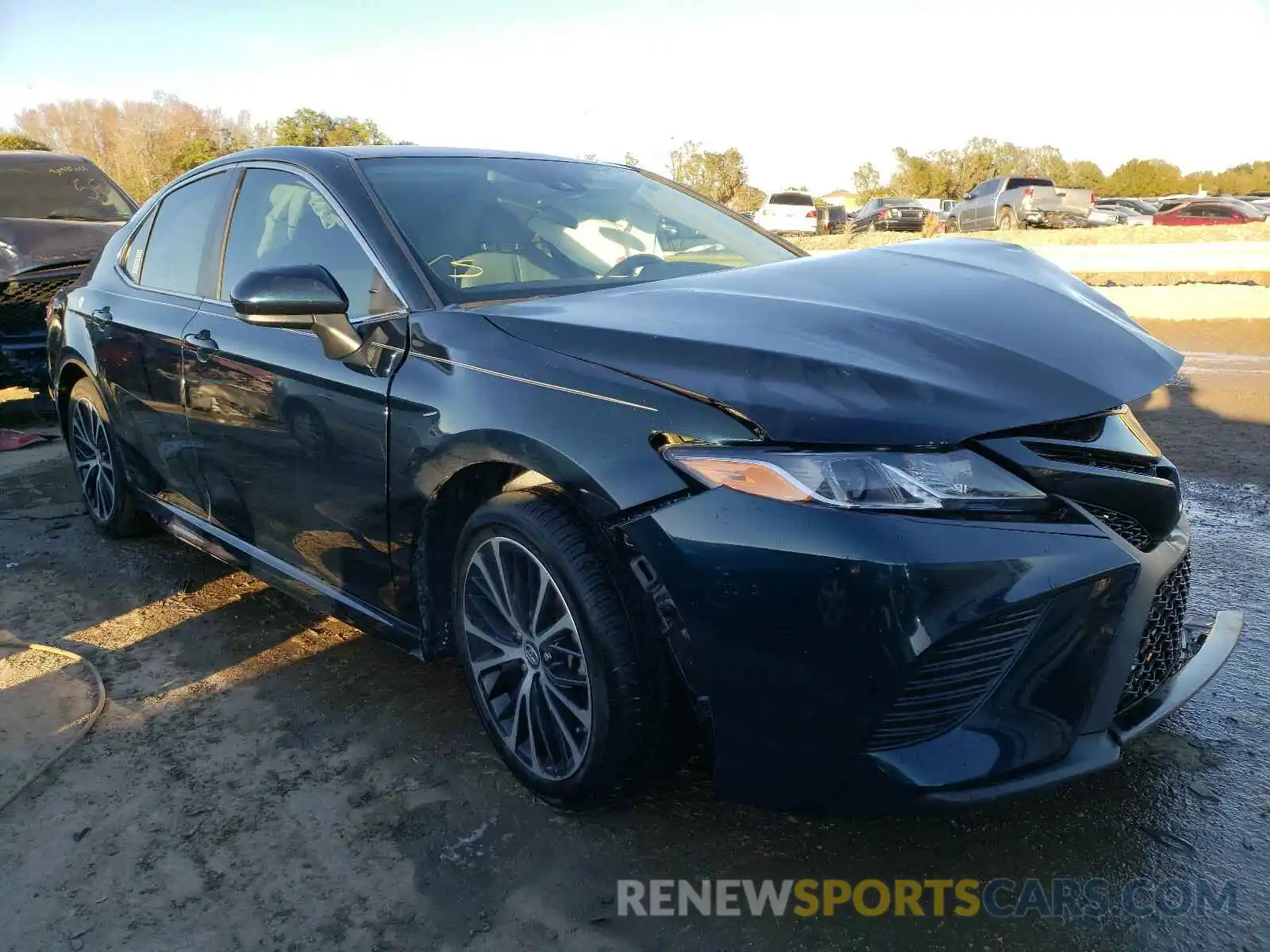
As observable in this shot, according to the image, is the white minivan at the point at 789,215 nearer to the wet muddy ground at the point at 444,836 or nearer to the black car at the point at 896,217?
the black car at the point at 896,217

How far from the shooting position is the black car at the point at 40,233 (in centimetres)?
748

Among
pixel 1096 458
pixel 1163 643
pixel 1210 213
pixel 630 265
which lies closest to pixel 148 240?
pixel 630 265

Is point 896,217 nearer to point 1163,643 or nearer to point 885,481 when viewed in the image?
A: point 1163,643

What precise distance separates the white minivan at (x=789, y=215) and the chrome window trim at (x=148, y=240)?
83.8ft

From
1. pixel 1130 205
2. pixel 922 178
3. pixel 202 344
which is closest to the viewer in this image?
pixel 202 344

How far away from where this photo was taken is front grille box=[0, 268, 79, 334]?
7.50 metres

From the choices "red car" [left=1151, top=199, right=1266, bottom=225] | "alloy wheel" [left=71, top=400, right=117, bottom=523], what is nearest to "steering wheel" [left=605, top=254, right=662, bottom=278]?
"alloy wheel" [left=71, top=400, right=117, bottom=523]

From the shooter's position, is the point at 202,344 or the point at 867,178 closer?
the point at 202,344

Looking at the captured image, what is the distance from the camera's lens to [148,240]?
164 inches

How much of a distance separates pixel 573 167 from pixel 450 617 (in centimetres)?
172

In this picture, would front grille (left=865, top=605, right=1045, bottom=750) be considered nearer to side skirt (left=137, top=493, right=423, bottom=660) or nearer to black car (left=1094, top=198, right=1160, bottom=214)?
side skirt (left=137, top=493, right=423, bottom=660)

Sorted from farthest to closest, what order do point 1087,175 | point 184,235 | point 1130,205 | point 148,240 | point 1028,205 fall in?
point 1087,175
point 1130,205
point 1028,205
point 148,240
point 184,235

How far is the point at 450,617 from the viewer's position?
2.76 metres

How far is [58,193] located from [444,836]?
336 inches
